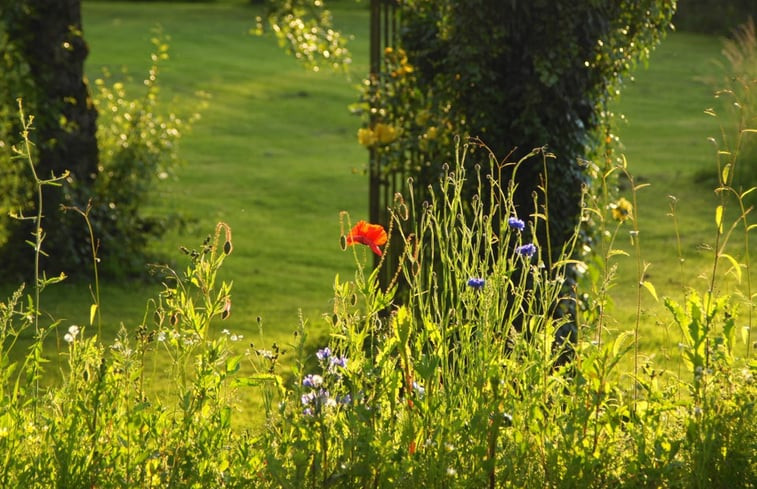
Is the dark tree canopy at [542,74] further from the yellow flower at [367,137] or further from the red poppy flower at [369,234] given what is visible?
the red poppy flower at [369,234]

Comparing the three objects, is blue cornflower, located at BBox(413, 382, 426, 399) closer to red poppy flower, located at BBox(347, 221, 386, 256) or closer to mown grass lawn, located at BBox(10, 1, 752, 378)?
red poppy flower, located at BBox(347, 221, 386, 256)

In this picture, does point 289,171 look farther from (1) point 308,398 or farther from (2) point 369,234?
(1) point 308,398

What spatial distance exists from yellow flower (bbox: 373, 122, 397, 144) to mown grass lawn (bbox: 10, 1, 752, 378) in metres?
0.56

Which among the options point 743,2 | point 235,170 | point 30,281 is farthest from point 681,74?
point 30,281

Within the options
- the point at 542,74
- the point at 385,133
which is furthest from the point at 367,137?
the point at 542,74

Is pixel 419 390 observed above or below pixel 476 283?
below

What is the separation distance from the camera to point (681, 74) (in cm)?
2136

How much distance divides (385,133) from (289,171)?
6.78 m

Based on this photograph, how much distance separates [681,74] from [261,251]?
1433 cm

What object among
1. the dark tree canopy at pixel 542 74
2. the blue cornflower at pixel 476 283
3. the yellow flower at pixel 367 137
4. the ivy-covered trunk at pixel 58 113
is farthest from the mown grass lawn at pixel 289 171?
the dark tree canopy at pixel 542 74

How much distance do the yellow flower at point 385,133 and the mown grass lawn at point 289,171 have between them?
56cm

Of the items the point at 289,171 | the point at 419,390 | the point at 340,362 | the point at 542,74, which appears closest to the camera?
the point at 340,362

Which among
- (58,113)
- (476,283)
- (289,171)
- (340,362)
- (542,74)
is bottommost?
(289,171)

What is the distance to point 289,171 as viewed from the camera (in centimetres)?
1280
